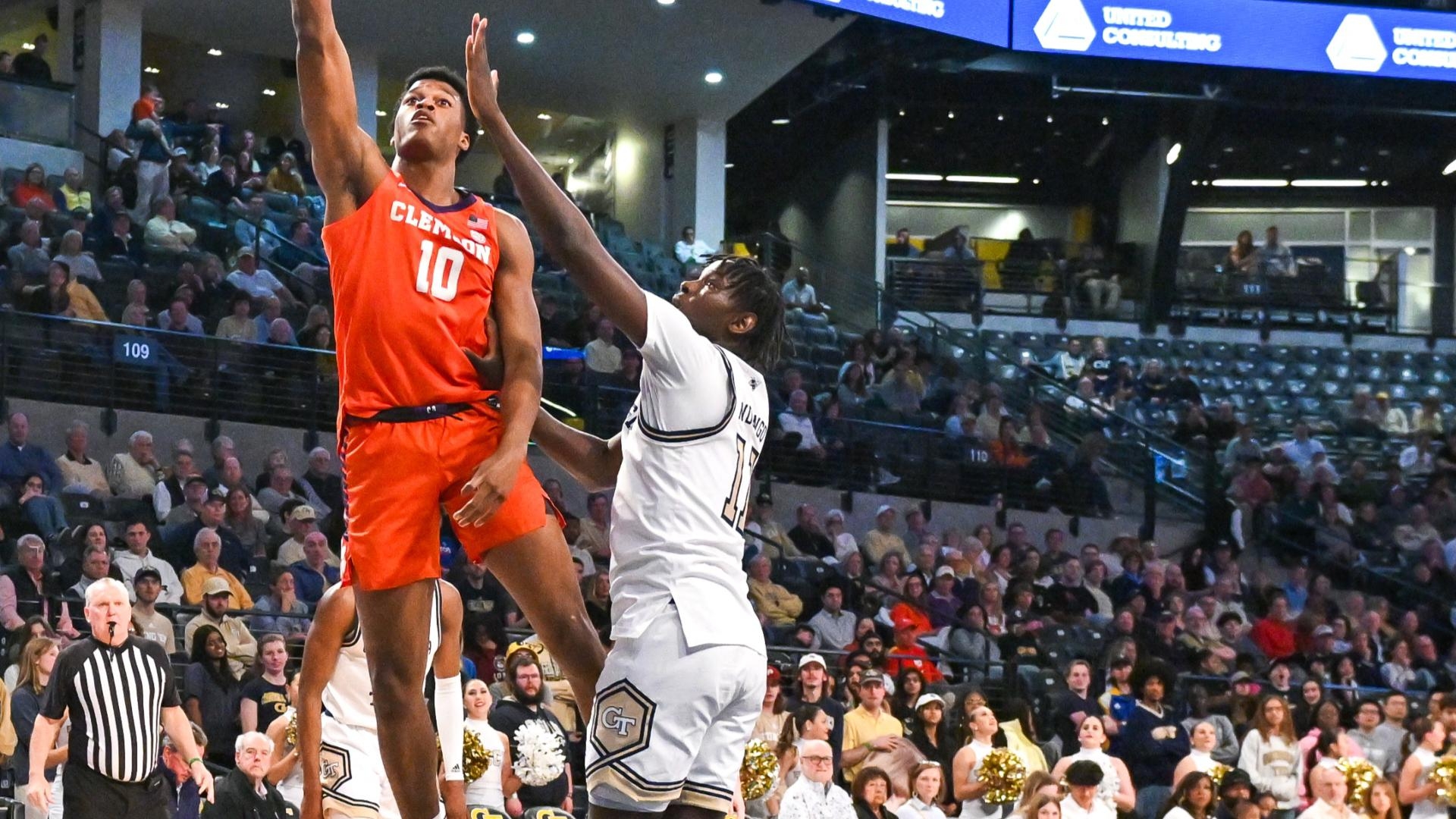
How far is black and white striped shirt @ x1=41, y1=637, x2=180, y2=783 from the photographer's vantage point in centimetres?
766

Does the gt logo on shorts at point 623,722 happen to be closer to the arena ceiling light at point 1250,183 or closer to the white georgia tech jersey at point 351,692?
the white georgia tech jersey at point 351,692

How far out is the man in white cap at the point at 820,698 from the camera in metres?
10.9

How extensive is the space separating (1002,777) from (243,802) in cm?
424

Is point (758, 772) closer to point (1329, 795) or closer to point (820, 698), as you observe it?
point (820, 698)

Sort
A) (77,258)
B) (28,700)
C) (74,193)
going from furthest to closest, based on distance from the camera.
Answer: (74,193) → (77,258) → (28,700)

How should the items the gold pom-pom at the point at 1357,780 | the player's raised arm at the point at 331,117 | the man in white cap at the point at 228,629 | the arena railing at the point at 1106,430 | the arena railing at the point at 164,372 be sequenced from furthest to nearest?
1. the arena railing at the point at 1106,430
2. the arena railing at the point at 164,372
3. the gold pom-pom at the point at 1357,780
4. the man in white cap at the point at 228,629
5. the player's raised arm at the point at 331,117

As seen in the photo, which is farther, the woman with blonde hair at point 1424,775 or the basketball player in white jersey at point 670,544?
the woman with blonde hair at point 1424,775

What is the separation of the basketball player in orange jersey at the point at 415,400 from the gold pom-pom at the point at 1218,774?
717cm

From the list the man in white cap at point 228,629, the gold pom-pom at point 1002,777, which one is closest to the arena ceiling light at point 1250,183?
the gold pom-pom at point 1002,777

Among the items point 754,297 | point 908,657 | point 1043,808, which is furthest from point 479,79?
point 908,657

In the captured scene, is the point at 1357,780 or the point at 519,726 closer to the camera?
the point at 519,726

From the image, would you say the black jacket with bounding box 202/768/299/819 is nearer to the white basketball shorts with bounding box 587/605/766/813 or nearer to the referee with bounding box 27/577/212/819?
the referee with bounding box 27/577/212/819

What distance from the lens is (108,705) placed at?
7660mm

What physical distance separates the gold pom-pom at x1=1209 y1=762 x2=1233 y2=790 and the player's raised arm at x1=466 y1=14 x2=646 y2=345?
7.66 m
